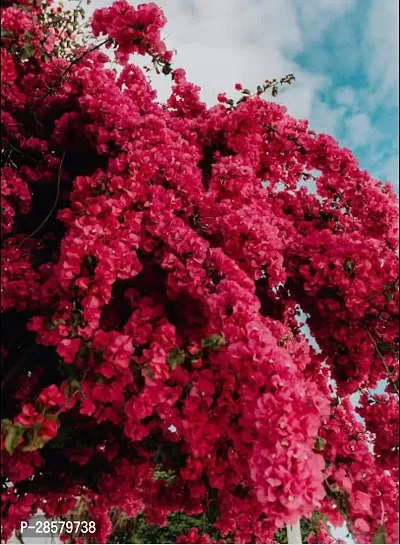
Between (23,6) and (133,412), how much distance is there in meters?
2.30

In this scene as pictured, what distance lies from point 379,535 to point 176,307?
4.21ft

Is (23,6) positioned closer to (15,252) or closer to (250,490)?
(15,252)

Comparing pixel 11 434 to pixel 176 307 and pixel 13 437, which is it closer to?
pixel 13 437

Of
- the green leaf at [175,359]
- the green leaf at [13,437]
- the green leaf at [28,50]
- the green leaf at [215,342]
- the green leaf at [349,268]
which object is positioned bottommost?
the green leaf at [13,437]

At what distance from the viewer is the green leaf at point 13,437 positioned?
1.94 m

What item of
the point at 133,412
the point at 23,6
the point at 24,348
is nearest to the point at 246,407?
the point at 133,412

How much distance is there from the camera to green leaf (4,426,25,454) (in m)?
1.94

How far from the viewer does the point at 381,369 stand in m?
3.00

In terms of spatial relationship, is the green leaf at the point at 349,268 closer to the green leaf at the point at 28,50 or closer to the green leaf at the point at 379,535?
the green leaf at the point at 379,535

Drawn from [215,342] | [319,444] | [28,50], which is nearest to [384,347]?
[319,444]

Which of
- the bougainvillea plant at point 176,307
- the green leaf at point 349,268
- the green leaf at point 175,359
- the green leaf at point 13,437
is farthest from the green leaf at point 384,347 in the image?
the green leaf at point 13,437

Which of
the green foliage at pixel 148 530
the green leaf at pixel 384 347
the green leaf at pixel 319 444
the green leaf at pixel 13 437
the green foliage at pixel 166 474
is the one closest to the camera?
the green leaf at pixel 13 437

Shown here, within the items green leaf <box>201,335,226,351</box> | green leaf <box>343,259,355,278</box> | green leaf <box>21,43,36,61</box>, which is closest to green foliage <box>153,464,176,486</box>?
green leaf <box>201,335,226,351</box>

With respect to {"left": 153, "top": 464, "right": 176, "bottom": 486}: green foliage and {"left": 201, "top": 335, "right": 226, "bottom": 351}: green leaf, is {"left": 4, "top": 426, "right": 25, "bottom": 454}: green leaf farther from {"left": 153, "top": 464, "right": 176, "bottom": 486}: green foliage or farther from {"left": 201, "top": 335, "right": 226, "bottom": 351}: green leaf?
{"left": 153, "top": 464, "right": 176, "bottom": 486}: green foliage
